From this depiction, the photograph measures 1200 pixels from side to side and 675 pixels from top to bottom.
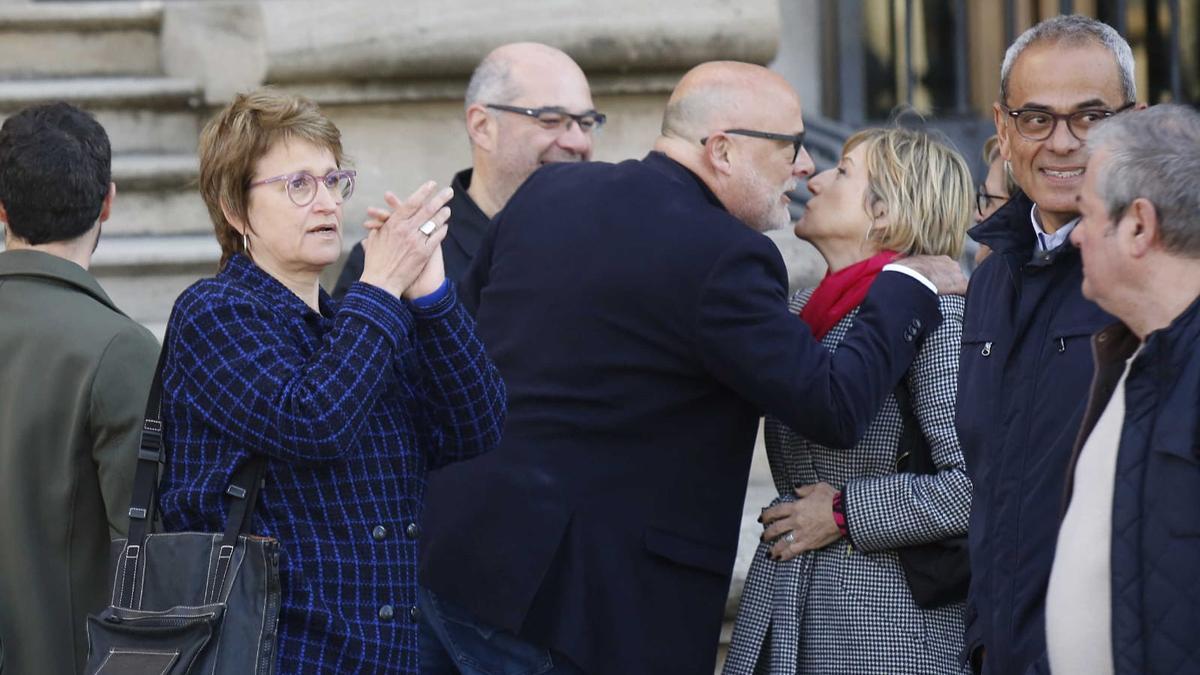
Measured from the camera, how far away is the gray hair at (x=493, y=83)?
15.3ft

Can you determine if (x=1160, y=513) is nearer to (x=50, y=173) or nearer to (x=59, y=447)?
(x=59, y=447)

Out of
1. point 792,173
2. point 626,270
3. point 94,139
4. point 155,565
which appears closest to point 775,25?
point 792,173

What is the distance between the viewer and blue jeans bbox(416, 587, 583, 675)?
3.46 m

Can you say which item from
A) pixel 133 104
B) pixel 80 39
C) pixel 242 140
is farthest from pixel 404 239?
pixel 80 39

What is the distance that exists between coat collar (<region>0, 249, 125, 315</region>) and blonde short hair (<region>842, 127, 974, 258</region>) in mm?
1558

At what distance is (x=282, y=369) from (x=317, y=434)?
0.14 metres

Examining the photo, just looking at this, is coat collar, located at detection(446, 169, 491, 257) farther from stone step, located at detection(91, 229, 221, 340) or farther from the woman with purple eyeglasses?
the woman with purple eyeglasses

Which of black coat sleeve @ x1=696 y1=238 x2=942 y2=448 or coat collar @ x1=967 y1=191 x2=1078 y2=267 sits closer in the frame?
coat collar @ x1=967 y1=191 x2=1078 y2=267

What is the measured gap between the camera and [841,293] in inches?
145

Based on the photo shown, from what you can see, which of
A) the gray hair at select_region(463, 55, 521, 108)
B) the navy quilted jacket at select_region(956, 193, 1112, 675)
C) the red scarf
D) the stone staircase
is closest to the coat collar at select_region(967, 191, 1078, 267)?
the navy quilted jacket at select_region(956, 193, 1112, 675)

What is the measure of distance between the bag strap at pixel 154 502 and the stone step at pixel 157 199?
86.6 inches

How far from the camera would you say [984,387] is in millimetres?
3080

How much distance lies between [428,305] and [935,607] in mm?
1195

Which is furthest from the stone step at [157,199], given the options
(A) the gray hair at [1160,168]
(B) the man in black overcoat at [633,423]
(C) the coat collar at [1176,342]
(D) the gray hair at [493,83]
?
(C) the coat collar at [1176,342]
